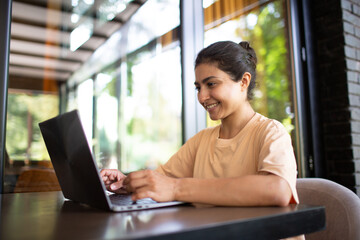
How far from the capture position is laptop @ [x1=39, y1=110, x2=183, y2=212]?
28.0 inches

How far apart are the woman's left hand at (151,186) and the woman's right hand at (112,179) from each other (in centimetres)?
26

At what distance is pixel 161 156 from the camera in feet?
12.9

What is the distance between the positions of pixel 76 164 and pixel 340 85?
2.20 metres

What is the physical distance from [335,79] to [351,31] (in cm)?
40

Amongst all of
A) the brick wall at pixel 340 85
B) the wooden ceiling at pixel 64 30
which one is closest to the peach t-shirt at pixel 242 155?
the brick wall at pixel 340 85

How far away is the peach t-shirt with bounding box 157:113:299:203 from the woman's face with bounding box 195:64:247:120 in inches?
4.0

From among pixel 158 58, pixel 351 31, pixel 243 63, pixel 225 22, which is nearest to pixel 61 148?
pixel 243 63

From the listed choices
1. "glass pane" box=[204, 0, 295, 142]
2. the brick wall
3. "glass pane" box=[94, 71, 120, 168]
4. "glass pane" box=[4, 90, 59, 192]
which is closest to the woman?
"glass pane" box=[4, 90, 59, 192]

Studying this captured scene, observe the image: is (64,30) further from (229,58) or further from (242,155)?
(242,155)

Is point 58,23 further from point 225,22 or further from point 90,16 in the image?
point 225,22

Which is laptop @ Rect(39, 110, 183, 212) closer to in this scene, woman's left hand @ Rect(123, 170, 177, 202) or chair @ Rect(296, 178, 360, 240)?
woman's left hand @ Rect(123, 170, 177, 202)

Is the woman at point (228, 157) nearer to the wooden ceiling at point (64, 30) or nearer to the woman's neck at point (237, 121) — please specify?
the woman's neck at point (237, 121)

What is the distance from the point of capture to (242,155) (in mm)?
1138

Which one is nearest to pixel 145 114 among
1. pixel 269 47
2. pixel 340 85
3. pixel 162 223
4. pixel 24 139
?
pixel 24 139
